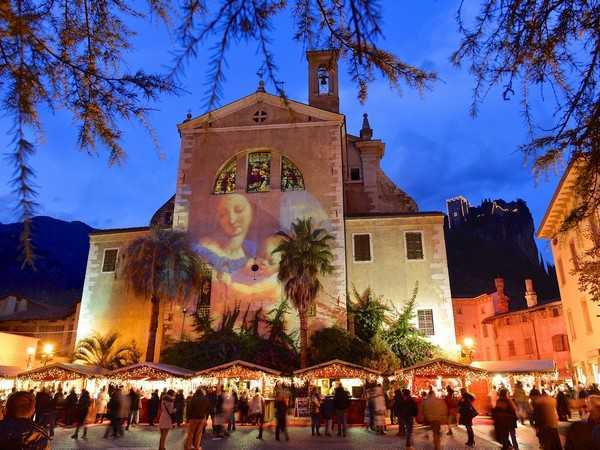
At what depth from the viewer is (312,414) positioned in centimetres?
1652

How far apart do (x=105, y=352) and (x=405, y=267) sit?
15.7 m

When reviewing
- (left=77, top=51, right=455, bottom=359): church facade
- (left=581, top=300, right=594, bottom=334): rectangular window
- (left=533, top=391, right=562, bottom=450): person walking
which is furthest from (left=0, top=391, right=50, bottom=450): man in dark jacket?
(left=581, top=300, right=594, bottom=334): rectangular window

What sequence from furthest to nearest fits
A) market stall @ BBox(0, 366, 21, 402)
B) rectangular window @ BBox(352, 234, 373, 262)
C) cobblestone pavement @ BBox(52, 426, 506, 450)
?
1. rectangular window @ BBox(352, 234, 373, 262)
2. market stall @ BBox(0, 366, 21, 402)
3. cobblestone pavement @ BBox(52, 426, 506, 450)

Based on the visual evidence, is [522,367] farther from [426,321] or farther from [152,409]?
[152,409]

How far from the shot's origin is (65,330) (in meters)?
34.0

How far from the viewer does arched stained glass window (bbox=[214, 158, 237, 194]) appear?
28.7 meters

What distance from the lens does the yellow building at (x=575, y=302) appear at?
21.7 meters

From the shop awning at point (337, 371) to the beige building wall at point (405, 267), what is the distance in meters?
5.56

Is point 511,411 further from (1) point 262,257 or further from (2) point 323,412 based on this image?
(1) point 262,257

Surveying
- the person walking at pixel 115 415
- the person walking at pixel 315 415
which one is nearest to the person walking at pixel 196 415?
the person walking at pixel 115 415

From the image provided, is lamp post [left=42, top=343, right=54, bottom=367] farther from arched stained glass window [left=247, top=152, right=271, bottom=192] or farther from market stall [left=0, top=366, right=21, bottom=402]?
arched stained glass window [left=247, top=152, right=271, bottom=192]

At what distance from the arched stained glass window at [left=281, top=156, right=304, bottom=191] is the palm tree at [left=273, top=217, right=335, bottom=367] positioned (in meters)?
3.22

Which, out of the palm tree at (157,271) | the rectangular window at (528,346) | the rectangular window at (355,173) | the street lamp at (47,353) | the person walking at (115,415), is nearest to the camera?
the person walking at (115,415)

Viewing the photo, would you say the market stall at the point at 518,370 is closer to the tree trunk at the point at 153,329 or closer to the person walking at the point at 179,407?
the person walking at the point at 179,407
